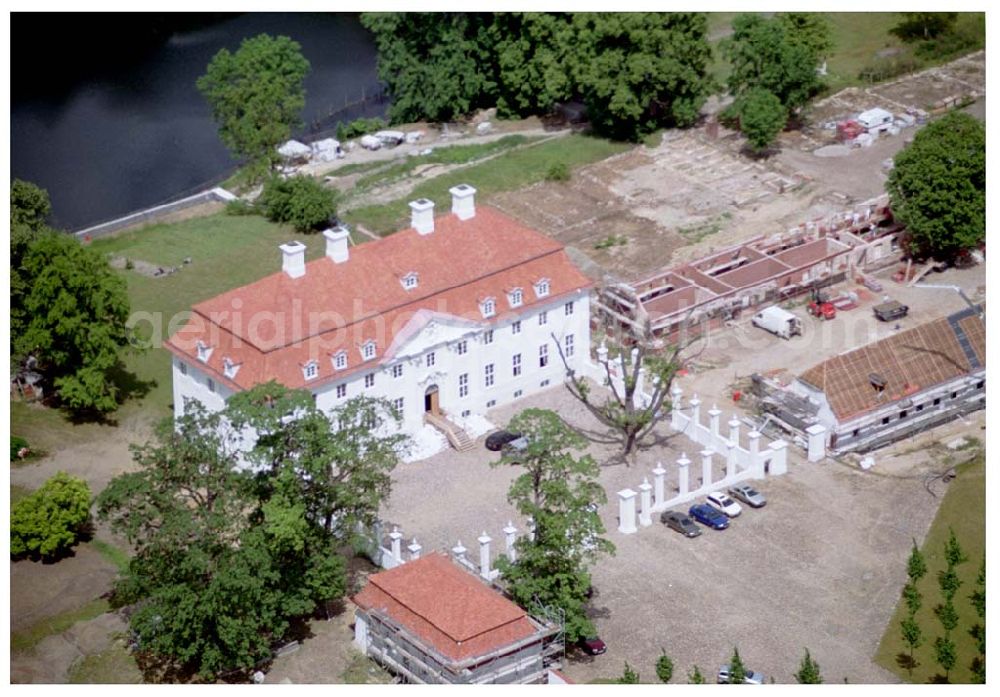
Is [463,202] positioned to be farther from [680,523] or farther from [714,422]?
[680,523]

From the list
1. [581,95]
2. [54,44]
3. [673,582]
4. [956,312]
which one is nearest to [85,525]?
[673,582]

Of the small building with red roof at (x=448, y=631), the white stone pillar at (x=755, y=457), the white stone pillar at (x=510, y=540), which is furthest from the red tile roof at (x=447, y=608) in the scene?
the white stone pillar at (x=755, y=457)

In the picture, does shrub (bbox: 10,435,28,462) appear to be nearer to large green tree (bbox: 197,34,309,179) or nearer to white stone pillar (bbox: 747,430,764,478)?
large green tree (bbox: 197,34,309,179)

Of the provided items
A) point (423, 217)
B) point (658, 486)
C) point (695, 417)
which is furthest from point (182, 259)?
point (658, 486)

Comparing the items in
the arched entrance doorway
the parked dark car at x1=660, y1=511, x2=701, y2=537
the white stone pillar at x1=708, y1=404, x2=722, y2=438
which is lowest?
the parked dark car at x1=660, y1=511, x2=701, y2=537

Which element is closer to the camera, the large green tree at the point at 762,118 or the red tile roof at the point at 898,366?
the red tile roof at the point at 898,366

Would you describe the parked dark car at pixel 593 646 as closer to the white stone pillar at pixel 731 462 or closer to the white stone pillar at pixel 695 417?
the white stone pillar at pixel 731 462

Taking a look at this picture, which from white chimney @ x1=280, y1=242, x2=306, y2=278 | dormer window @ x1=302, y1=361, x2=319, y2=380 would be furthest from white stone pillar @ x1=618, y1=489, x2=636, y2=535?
white chimney @ x1=280, y1=242, x2=306, y2=278

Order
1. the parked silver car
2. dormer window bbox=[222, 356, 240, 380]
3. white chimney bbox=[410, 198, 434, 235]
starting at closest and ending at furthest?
the parked silver car, dormer window bbox=[222, 356, 240, 380], white chimney bbox=[410, 198, 434, 235]
